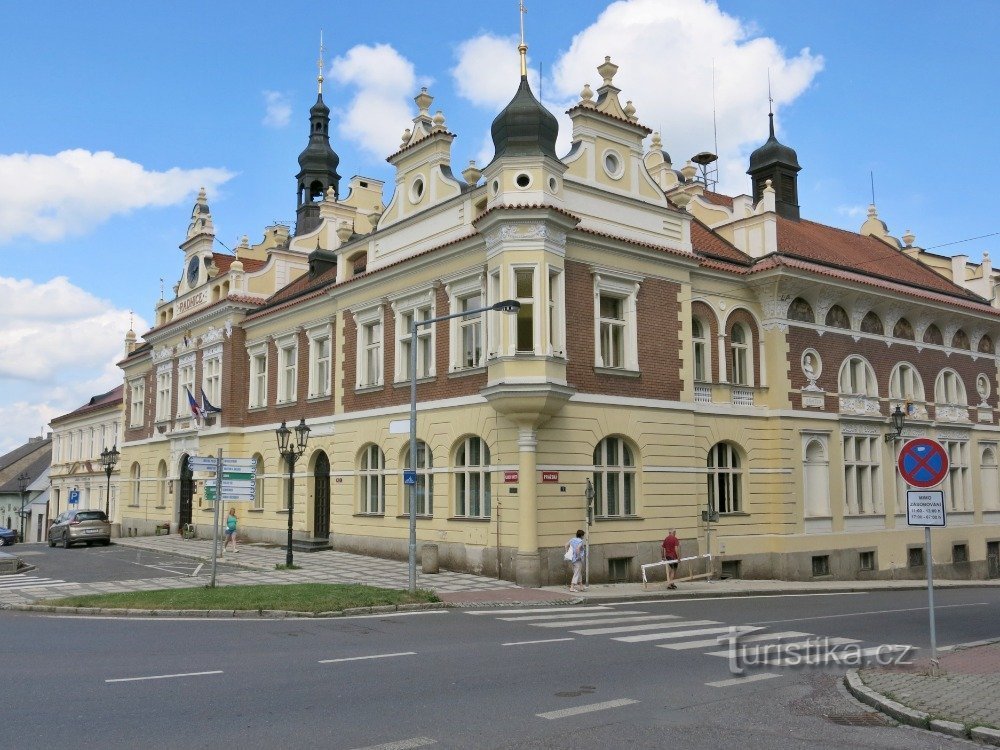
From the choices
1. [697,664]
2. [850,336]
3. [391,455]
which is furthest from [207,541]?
[697,664]

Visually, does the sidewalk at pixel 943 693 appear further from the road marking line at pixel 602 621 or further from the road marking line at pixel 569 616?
the road marking line at pixel 569 616

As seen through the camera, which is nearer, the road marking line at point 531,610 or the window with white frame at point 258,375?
the road marking line at point 531,610

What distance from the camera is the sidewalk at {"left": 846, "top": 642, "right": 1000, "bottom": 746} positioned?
337 inches

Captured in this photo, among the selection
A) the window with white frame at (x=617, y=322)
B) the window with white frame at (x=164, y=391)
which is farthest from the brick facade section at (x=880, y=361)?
the window with white frame at (x=164, y=391)

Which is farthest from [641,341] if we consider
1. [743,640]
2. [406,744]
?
[406,744]

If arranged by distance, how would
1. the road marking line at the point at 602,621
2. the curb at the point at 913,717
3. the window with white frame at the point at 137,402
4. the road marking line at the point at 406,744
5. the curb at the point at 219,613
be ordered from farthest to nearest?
1. the window with white frame at the point at 137,402
2. the curb at the point at 219,613
3. the road marking line at the point at 602,621
4. the curb at the point at 913,717
5. the road marking line at the point at 406,744

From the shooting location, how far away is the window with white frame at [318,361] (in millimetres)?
Result: 33031

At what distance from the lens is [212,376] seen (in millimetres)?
39594

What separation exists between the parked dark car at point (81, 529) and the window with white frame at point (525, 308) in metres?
23.7

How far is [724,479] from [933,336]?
12.7 meters

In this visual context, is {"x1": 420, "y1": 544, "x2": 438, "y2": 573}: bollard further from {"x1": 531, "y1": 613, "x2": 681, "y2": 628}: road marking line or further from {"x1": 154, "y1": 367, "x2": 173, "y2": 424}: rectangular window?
{"x1": 154, "y1": 367, "x2": 173, "y2": 424}: rectangular window

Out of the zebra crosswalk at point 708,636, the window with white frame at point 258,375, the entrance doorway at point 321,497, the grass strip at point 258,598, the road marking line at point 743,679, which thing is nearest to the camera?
the road marking line at point 743,679

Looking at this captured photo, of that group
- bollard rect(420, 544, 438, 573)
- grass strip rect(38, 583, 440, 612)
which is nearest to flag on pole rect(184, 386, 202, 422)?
bollard rect(420, 544, 438, 573)

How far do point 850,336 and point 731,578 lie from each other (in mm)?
10037
